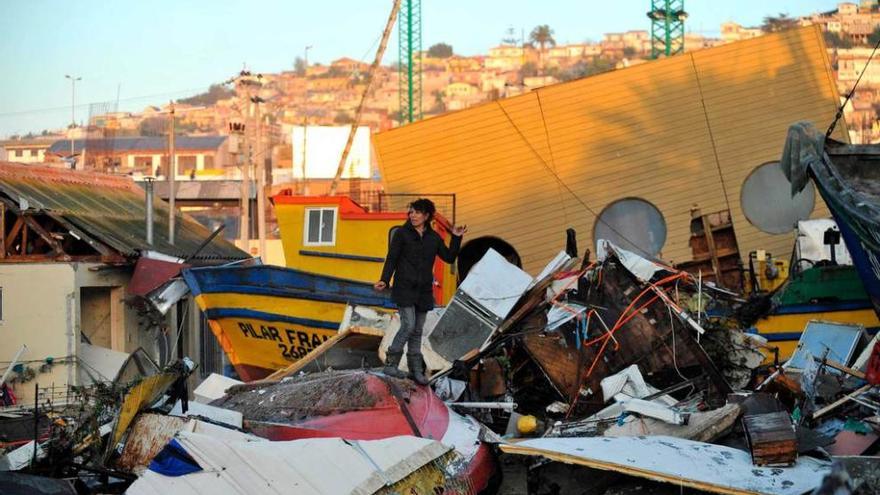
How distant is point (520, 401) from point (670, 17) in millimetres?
36055

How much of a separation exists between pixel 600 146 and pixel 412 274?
55.5ft

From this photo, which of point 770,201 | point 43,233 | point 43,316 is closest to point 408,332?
point 43,316

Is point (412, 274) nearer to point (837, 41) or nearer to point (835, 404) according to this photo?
point (835, 404)

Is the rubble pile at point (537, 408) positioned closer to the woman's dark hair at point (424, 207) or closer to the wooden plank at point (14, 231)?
the woman's dark hair at point (424, 207)

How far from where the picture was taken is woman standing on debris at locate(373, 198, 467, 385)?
9.98 m

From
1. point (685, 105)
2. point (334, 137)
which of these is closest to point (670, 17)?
point (685, 105)

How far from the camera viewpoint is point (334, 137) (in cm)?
6300

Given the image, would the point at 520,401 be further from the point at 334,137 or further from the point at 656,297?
the point at 334,137

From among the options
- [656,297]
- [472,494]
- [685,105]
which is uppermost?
[685,105]

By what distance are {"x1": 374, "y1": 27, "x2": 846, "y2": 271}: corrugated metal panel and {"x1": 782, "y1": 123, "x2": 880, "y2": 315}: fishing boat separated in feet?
38.9

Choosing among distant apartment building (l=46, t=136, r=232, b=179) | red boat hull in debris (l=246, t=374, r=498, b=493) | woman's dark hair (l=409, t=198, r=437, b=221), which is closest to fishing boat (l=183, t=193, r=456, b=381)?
woman's dark hair (l=409, t=198, r=437, b=221)

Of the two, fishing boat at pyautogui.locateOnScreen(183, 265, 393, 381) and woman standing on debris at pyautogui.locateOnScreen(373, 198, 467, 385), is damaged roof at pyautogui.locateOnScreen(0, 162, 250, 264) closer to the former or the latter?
fishing boat at pyautogui.locateOnScreen(183, 265, 393, 381)

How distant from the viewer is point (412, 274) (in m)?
10.0

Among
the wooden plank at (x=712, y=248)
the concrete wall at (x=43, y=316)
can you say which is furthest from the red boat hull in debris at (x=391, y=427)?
the concrete wall at (x=43, y=316)
